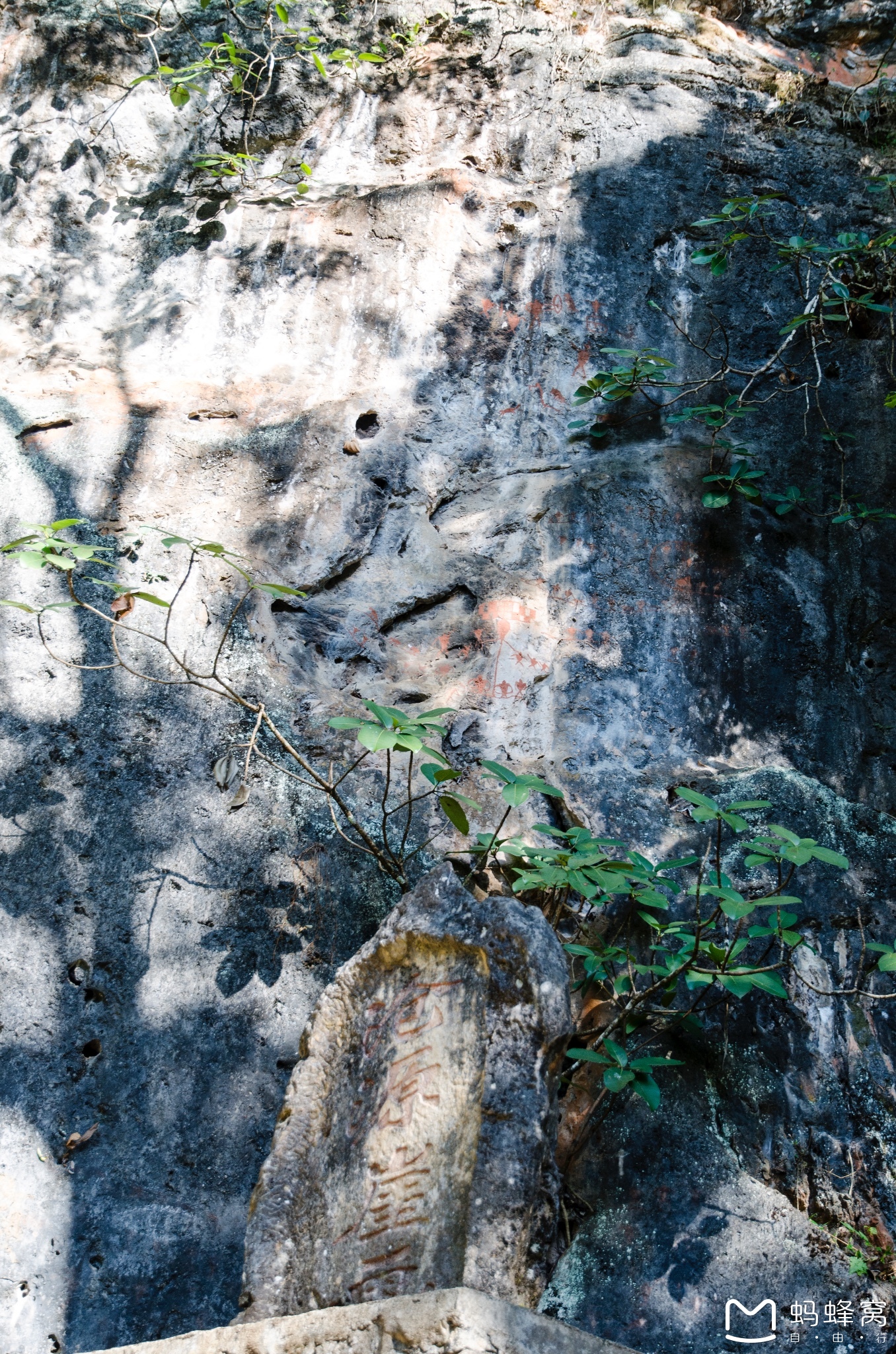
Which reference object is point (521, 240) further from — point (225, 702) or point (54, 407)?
point (225, 702)

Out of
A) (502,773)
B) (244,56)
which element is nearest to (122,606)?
(502,773)

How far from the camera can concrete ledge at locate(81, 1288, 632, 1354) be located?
1.60 meters

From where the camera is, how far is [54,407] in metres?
3.71

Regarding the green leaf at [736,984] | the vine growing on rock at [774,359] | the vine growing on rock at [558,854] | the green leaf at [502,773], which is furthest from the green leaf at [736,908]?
the vine growing on rock at [774,359]

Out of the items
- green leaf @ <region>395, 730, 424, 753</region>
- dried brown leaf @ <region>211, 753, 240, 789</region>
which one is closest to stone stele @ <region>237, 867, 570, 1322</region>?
green leaf @ <region>395, 730, 424, 753</region>

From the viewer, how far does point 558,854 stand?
2.57 meters

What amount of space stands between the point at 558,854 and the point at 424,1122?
723mm

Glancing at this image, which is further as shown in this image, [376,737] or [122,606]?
[122,606]

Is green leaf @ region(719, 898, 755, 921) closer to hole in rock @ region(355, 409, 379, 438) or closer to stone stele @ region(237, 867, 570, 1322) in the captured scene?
stone stele @ region(237, 867, 570, 1322)

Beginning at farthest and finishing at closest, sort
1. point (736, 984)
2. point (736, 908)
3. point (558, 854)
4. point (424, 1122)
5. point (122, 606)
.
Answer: point (122, 606) → point (558, 854) → point (736, 984) → point (736, 908) → point (424, 1122)

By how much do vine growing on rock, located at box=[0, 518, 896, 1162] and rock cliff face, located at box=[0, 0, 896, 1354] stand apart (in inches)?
3.5

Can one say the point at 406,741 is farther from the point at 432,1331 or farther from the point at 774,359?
the point at 774,359

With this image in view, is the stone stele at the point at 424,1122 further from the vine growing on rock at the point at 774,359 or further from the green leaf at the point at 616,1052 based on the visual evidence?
the vine growing on rock at the point at 774,359

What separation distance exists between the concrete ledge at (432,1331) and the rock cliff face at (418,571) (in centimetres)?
83
